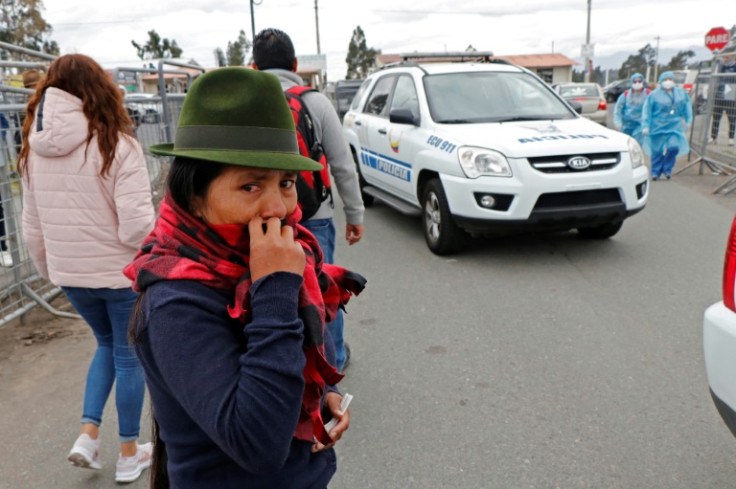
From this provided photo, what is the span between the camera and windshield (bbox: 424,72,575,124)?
21.4ft

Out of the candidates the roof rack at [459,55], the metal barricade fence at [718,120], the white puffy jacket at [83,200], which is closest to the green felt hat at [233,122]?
the white puffy jacket at [83,200]

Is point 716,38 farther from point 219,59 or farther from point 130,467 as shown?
point 219,59

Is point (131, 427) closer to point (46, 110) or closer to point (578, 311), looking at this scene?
point (46, 110)

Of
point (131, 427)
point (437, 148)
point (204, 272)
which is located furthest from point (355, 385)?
point (437, 148)

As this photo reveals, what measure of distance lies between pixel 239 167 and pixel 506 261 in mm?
4979

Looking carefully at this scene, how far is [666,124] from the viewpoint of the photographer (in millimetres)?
10664

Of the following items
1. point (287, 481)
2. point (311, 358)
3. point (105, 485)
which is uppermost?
point (311, 358)

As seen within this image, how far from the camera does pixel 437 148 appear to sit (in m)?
6.10

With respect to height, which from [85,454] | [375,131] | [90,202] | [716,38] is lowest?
[85,454]

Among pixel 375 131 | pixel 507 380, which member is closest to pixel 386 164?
pixel 375 131

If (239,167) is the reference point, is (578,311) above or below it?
below

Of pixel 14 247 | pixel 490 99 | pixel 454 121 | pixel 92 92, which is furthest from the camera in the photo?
pixel 490 99

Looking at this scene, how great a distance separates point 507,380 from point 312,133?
176cm

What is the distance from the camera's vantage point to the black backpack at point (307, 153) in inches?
124
